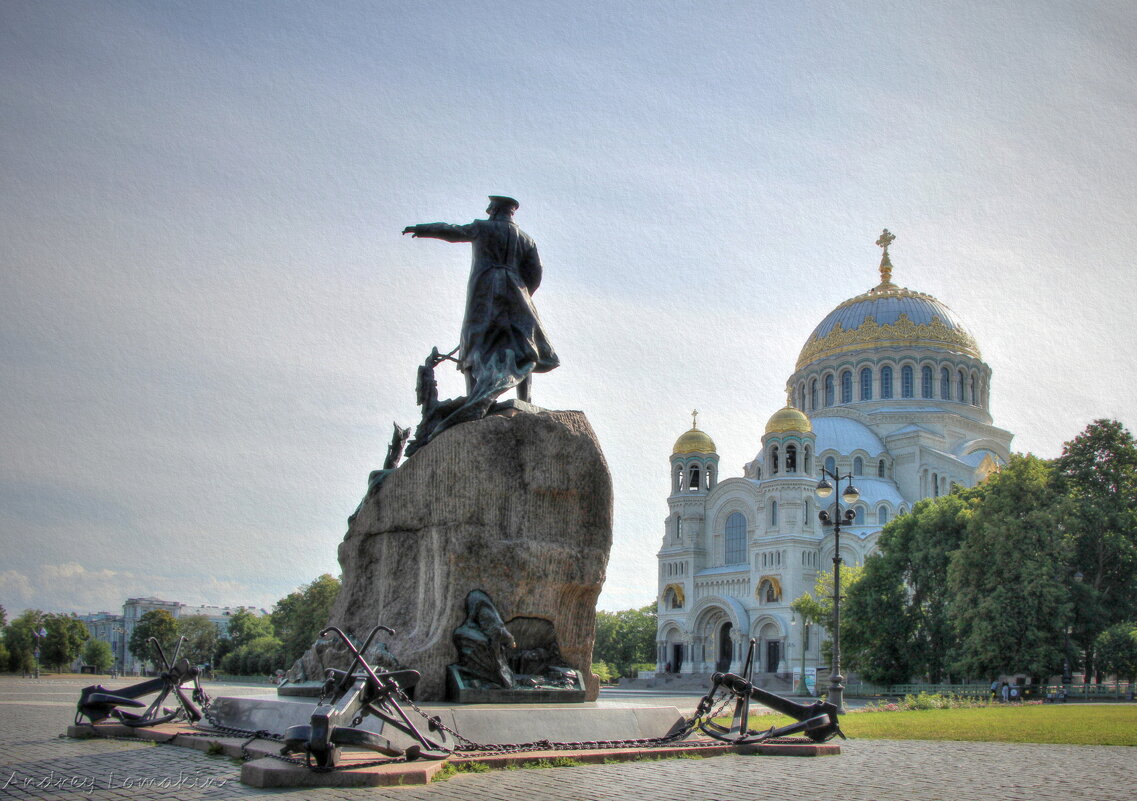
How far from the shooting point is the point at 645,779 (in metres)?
6.39

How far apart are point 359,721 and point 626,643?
197 feet

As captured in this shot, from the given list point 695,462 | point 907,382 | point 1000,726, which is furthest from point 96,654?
point 1000,726

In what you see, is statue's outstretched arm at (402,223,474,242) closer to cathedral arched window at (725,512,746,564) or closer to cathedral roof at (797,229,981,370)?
cathedral arched window at (725,512,746,564)

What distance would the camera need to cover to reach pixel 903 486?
170ft

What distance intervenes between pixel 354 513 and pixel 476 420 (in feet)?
5.85

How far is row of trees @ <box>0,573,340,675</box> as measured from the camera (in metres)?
42.2

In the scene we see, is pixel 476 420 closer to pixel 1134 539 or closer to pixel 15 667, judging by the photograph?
pixel 1134 539

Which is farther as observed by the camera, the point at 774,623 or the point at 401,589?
the point at 774,623

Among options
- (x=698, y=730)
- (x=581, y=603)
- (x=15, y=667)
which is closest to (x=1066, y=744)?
(x=698, y=730)

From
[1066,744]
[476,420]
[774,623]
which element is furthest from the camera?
[774,623]

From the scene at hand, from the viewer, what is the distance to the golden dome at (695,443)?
54719 mm

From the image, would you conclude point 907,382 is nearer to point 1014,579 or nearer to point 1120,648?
point 1014,579

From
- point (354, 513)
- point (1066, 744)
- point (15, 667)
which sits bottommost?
point (15, 667)

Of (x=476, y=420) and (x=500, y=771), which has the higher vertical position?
(x=476, y=420)
